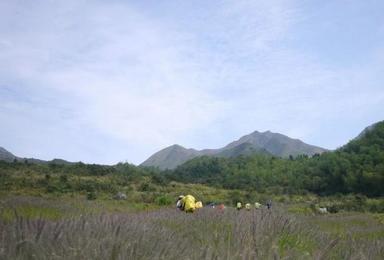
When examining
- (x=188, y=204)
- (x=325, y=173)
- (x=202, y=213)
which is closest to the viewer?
(x=202, y=213)

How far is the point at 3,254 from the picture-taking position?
1.77 metres

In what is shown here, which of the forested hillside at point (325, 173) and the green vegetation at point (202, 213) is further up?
the forested hillside at point (325, 173)

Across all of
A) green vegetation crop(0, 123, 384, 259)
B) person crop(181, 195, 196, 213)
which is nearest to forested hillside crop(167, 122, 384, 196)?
green vegetation crop(0, 123, 384, 259)

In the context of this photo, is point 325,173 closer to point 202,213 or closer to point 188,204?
point 188,204

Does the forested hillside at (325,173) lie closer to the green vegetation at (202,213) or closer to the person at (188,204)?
the green vegetation at (202,213)

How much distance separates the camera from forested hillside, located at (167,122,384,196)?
83.5 metres

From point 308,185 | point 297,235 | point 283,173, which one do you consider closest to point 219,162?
point 283,173

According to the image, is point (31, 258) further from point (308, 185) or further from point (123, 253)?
point (308, 185)

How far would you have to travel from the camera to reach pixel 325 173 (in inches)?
3844

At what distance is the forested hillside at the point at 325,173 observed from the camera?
83500mm

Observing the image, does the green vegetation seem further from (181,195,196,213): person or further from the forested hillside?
(181,195,196,213): person

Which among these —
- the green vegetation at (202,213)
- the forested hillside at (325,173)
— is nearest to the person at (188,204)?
the green vegetation at (202,213)

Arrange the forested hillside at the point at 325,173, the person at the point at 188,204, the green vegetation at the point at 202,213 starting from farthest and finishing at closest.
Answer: the forested hillside at the point at 325,173 < the person at the point at 188,204 < the green vegetation at the point at 202,213

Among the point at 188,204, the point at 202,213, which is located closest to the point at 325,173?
the point at 188,204
